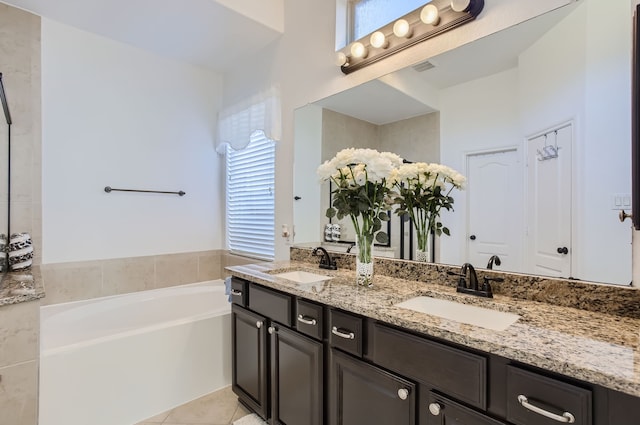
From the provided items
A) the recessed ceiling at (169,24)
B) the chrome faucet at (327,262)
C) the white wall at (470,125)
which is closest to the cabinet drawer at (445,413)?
the white wall at (470,125)

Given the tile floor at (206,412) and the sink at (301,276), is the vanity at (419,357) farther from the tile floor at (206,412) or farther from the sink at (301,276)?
the tile floor at (206,412)

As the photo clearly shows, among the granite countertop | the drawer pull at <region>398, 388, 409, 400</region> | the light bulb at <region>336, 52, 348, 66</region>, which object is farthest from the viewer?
the light bulb at <region>336, 52, 348, 66</region>

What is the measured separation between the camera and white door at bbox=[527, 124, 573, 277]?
1261 millimetres

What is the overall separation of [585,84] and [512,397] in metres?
1.14

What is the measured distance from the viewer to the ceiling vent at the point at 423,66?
1.67 m

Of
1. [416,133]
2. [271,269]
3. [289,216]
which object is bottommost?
[271,269]

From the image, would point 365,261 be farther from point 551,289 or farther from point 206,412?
point 206,412

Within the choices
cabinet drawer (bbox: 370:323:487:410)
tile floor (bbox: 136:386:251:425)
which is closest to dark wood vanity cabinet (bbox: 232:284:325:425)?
tile floor (bbox: 136:386:251:425)

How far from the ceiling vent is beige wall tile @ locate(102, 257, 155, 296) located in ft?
8.69

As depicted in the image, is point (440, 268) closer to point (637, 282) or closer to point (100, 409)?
point (637, 282)

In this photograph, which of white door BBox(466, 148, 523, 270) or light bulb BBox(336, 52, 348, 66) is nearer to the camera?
white door BBox(466, 148, 523, 270)

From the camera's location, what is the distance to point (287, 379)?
1611 mm

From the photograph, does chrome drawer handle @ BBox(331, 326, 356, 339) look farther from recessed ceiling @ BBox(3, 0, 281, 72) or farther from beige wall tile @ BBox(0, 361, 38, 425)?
recessed ceiling @ BBox(3, 0, 281, 72)

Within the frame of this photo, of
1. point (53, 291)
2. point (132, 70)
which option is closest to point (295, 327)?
point (53, 291)
